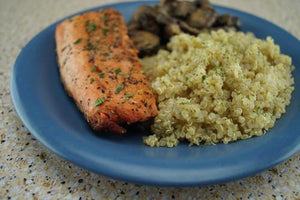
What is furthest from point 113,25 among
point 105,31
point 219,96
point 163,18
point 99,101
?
point 219,96

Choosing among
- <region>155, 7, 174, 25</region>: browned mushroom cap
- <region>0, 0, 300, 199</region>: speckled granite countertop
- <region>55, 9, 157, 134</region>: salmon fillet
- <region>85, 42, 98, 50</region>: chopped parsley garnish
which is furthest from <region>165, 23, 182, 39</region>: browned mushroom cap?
<region>0, 0, 300, 199</region>: speckled granite countertop

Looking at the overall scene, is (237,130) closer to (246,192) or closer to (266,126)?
(266,126)

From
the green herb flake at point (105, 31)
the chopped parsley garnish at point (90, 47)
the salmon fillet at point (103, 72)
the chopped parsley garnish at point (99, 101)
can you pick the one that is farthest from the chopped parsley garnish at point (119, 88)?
the green herb flake at point (105, 31)

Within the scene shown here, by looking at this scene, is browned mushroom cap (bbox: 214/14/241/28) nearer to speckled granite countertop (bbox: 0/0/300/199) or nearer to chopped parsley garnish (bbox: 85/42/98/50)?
chopped parsley garnish (bbox: 85/42/98/50)

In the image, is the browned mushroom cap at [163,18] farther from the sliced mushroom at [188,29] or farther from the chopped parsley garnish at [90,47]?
the chopped parsley garnish at [90,47]

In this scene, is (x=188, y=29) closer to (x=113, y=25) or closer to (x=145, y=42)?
(x=145, y=42)

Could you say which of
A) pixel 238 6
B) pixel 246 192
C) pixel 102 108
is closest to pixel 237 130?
pixel 246 192

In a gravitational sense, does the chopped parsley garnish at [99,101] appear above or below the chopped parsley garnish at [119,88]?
below
